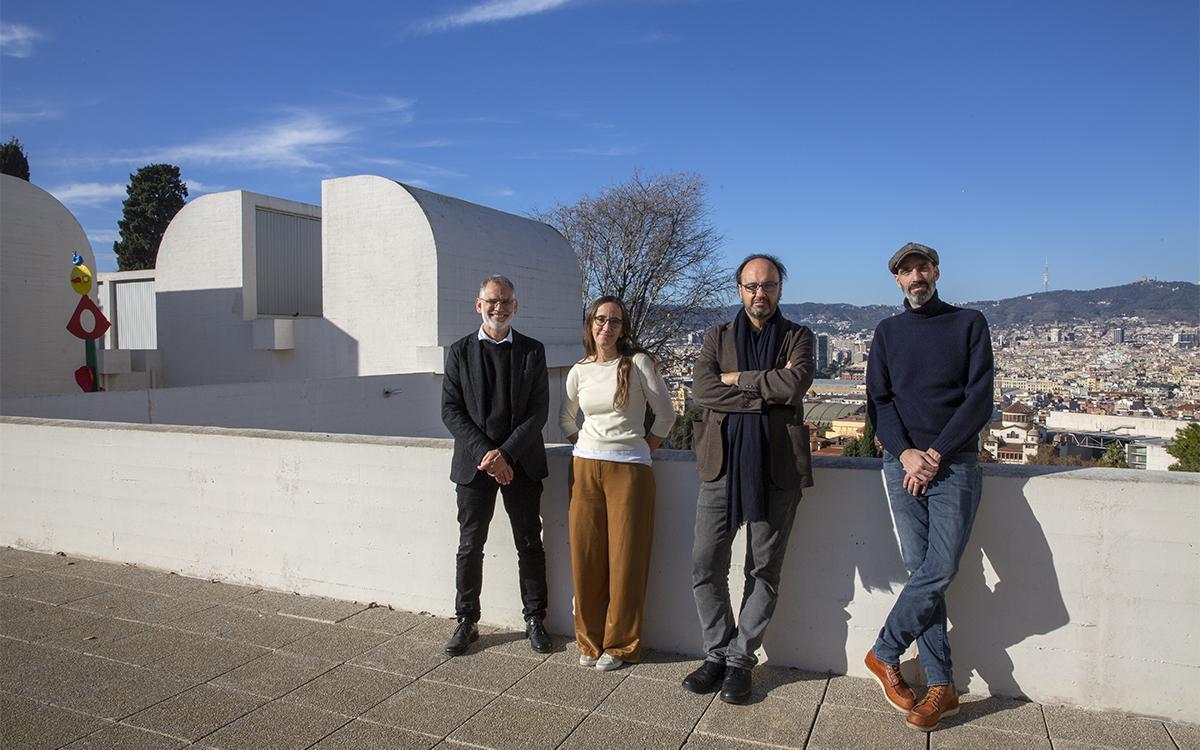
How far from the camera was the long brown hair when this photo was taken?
146 inches

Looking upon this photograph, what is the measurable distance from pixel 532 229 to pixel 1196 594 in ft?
50.6

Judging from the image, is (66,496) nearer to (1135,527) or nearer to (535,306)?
(1135,527)

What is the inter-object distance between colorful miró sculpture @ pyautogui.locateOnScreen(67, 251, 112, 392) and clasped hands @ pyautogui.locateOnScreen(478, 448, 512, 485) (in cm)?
1058

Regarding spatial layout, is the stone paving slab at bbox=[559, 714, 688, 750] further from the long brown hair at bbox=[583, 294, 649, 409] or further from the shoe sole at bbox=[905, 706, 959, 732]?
the long brown hair at bbox=[583, 294, 649, 409]

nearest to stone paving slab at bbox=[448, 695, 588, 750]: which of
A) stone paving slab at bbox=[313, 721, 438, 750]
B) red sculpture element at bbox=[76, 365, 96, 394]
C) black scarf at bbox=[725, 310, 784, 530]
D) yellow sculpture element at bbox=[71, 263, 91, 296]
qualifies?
stone paving slab at bbox=[313, 721, 438, 750]

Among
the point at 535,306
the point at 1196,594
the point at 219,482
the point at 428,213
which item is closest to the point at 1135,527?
the point at 1196,594

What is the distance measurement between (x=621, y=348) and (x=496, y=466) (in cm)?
80

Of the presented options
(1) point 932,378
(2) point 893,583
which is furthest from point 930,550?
(1) point 932,378

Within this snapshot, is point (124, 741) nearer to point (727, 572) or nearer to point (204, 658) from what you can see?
point (204, 658)

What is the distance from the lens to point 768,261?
3586 mm

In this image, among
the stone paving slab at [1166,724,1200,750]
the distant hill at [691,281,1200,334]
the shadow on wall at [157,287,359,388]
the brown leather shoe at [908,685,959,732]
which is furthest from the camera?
the distant hill at [691,281,1200,334]

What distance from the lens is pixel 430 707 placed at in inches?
133

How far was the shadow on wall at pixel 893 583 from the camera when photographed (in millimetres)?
3350

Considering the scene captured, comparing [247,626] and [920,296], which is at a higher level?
[920,296]
